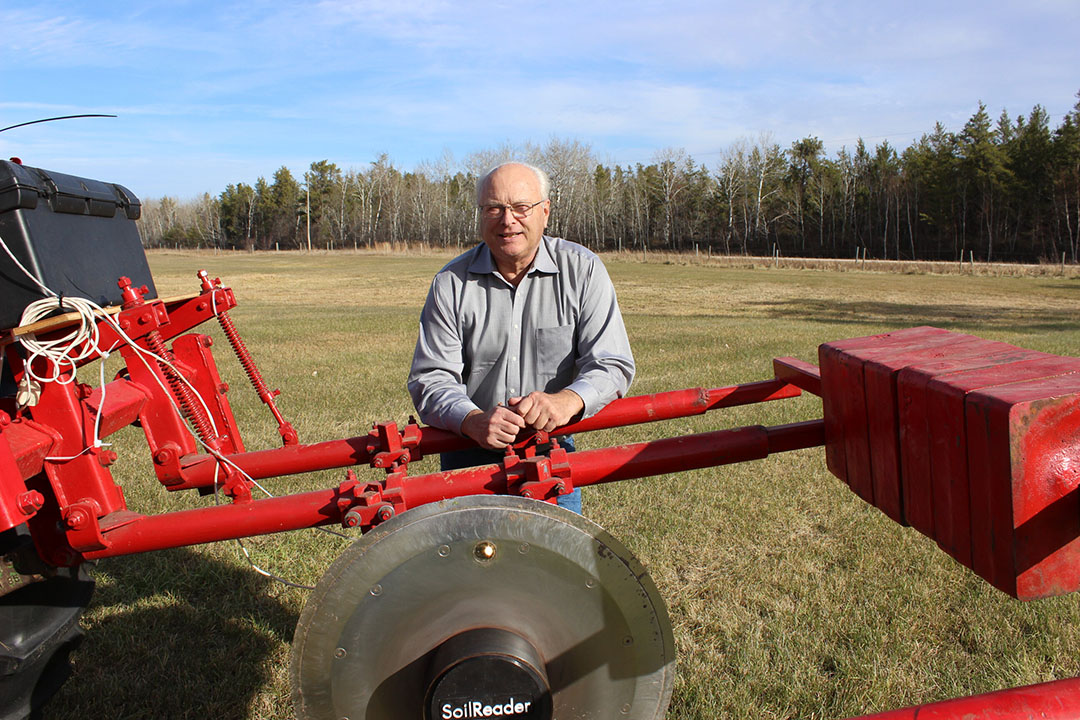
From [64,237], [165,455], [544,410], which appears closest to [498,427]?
[544,410]

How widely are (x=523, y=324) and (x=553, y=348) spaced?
154 mm

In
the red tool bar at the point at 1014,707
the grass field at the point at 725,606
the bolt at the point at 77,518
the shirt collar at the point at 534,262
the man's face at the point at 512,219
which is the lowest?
the grass field at the point at 725,606

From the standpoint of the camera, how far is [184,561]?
14.4ft

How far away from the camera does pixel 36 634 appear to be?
7.29 feet

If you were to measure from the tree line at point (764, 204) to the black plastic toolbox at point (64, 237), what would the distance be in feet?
175

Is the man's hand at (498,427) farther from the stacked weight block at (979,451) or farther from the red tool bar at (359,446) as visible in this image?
the stacked weight block at (979,451)

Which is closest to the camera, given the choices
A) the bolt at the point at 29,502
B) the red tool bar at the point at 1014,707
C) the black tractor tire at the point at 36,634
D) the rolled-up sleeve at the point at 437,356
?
the red tool bar at the point at 1014,707

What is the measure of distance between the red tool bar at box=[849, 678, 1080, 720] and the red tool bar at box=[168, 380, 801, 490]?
1532 millimetres

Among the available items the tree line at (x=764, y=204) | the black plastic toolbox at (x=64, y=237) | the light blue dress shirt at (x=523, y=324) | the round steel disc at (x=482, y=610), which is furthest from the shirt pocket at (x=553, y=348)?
the tree line at (x=764, y=204)

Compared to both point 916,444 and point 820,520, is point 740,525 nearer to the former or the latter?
point 820,520

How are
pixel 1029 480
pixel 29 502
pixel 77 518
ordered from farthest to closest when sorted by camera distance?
pixel 77 518 < pixel 29 502 < pixel 1029 480

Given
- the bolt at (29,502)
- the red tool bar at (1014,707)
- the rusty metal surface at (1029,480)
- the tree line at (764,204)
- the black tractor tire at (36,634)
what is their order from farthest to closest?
the tree line at (764,204), the black tractor tire at (36,634), the bolt at (29,502), the rusty metal surface at (1029,480), the red tool bar at (1014,707)

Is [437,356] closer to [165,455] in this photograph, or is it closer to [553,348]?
[553,348]

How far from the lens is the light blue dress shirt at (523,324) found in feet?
9.78
